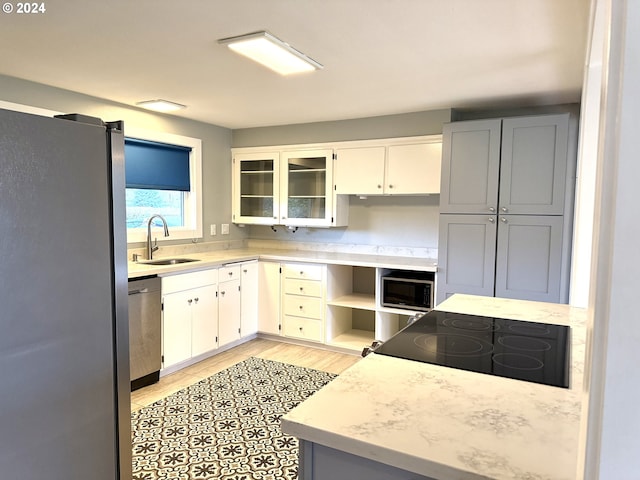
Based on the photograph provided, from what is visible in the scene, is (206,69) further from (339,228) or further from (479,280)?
(479,280)

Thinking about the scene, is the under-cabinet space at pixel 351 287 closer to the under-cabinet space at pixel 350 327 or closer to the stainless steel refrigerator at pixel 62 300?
the under-cabinet space at pixel 350 327

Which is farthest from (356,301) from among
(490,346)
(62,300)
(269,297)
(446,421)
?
(446,421)

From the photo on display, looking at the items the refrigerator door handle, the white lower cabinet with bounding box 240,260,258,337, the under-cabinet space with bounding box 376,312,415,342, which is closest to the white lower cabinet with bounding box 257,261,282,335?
the white lower cabinet with bounding box 240,260,258,337

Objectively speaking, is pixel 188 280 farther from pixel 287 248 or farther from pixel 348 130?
pixel 348 130

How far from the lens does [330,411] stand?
0.97 m

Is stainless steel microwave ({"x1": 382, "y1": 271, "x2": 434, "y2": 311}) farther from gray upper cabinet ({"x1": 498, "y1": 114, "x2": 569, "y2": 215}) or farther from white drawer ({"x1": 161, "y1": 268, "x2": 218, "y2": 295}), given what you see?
white drawer ({"x1": 161, "y1": 268, "x2": 218, "y2": 295})

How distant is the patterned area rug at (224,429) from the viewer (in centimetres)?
224

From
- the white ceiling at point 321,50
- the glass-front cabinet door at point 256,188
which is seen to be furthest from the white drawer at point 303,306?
the white ceiling at point 321,50

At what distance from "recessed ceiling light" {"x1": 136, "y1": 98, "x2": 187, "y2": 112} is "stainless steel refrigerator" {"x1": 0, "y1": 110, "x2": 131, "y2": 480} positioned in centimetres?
217

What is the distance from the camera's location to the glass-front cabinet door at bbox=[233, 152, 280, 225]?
4.56 m

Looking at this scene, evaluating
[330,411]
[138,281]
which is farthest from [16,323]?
Result: [138,281]

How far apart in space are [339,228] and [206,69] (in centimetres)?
229

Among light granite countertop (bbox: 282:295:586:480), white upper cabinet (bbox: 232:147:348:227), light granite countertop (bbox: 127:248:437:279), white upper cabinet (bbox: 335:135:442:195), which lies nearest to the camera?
light granite countertop (bbox: 282:295:586:480)

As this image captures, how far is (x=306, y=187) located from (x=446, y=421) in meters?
3.63
